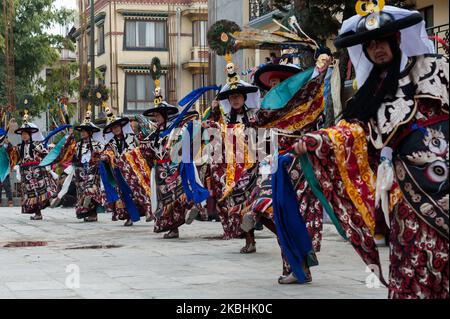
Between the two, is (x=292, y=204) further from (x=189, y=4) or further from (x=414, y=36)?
(x=189, y=4)

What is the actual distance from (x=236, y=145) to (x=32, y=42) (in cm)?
2007

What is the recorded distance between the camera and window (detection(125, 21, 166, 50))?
39.0 metres

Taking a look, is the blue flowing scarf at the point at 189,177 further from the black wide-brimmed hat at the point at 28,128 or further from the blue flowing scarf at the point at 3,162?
the blue flowing scarf at the point at 3,162

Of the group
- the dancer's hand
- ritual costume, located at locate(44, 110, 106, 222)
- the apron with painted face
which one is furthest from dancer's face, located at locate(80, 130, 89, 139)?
the apron with painted face

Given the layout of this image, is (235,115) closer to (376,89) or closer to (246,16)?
(376,89)

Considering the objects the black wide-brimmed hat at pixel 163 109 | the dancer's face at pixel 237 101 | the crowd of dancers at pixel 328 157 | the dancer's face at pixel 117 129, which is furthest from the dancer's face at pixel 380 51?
the dancer's face at pixel 117 129

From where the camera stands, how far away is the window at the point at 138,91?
39.2 meters

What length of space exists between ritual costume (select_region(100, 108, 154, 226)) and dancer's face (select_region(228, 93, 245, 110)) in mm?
4261

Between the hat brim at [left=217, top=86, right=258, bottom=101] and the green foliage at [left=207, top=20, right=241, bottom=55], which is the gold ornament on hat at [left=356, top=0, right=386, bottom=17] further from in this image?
the green foliage at [left=207, top=20, right=241, bottom=55]

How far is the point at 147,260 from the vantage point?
357 inches

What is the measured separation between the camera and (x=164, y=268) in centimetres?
834

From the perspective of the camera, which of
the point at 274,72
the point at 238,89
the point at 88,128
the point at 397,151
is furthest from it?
the point at 88,128

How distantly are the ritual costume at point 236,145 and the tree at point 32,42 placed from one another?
19.3 m

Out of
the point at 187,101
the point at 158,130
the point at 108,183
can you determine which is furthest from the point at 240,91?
the point at 108,183
